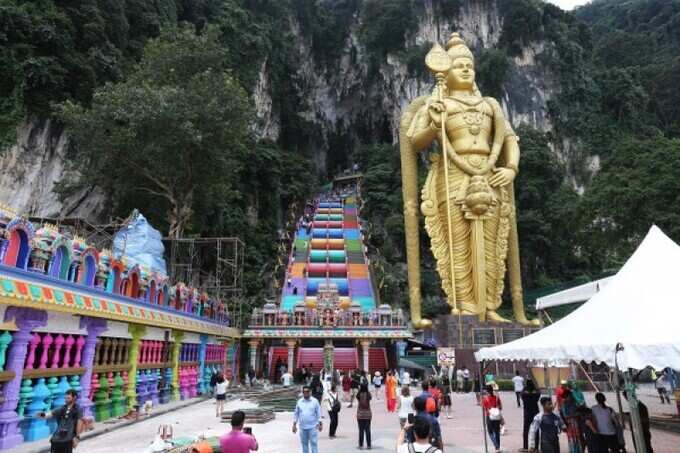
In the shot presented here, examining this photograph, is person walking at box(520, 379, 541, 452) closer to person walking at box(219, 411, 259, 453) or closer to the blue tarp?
person walking at box(219, 411, 259, 453)

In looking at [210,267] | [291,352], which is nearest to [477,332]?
[291,352]

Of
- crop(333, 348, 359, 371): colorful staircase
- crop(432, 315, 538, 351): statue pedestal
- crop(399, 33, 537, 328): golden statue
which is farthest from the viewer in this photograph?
crop(333, 348, 359, 371): colorful staircase

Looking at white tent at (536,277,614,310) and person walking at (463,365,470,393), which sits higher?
white tent at (536,277,614,310)

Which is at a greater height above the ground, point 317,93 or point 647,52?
point 647,52

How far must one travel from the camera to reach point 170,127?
16516 millimetres

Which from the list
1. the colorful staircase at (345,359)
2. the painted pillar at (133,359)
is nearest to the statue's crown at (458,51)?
the colorful staircase at (345,359)

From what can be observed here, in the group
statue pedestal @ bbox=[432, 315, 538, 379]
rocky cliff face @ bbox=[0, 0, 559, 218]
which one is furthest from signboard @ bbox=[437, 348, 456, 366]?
rocky cliff face @ bbox=[0, 0, 559, 218]

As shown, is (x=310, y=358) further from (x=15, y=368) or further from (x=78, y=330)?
(x=15, y=368)

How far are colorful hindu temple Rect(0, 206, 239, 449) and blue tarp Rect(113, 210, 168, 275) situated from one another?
1304mm

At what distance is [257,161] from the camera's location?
91.6 feet

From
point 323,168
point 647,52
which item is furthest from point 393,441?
point 647,52

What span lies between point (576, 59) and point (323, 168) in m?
21.8

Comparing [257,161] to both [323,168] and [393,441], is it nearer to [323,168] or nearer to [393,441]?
[323,168]

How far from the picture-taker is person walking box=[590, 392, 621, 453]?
4.47m
